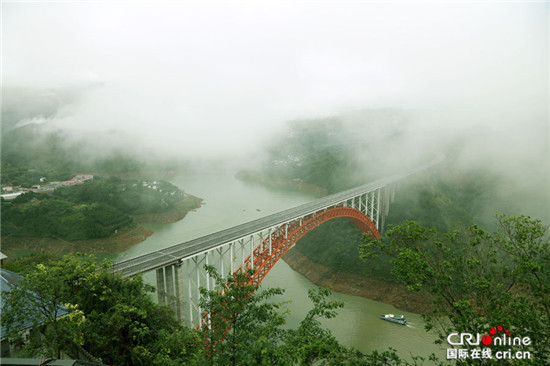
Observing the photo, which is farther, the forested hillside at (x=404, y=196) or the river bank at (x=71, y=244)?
the river bank at (x=71, y=244)

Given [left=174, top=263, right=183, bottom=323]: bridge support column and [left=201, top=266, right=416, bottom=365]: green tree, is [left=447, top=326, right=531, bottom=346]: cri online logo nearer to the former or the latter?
[left=201, top=266, right=416, bottom=365]: green tree

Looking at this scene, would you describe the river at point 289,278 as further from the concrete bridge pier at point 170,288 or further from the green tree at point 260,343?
the concrete bridge pier at point 170,288

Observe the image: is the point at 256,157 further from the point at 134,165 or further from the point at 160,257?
the point at 160,257

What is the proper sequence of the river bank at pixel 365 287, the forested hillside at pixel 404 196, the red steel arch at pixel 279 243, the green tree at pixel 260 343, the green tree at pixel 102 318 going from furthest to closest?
the forested hillside at pixel 404 196
the river bank at pixel 365 287
the red steel arch at pixel 279 243
the green tree at pixel 102 318
the green tree at pixel 260 343

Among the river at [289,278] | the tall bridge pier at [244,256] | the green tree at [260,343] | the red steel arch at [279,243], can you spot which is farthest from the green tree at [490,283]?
the red steel arch at [279,243]

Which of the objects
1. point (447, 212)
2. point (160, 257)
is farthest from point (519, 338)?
point (447, 212)

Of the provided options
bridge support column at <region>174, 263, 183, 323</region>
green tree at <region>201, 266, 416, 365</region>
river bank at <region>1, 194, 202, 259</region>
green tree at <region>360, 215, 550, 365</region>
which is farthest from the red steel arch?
river bank at <region>1, 194, 202, 259</region>

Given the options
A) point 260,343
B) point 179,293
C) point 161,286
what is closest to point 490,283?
point 260,343
